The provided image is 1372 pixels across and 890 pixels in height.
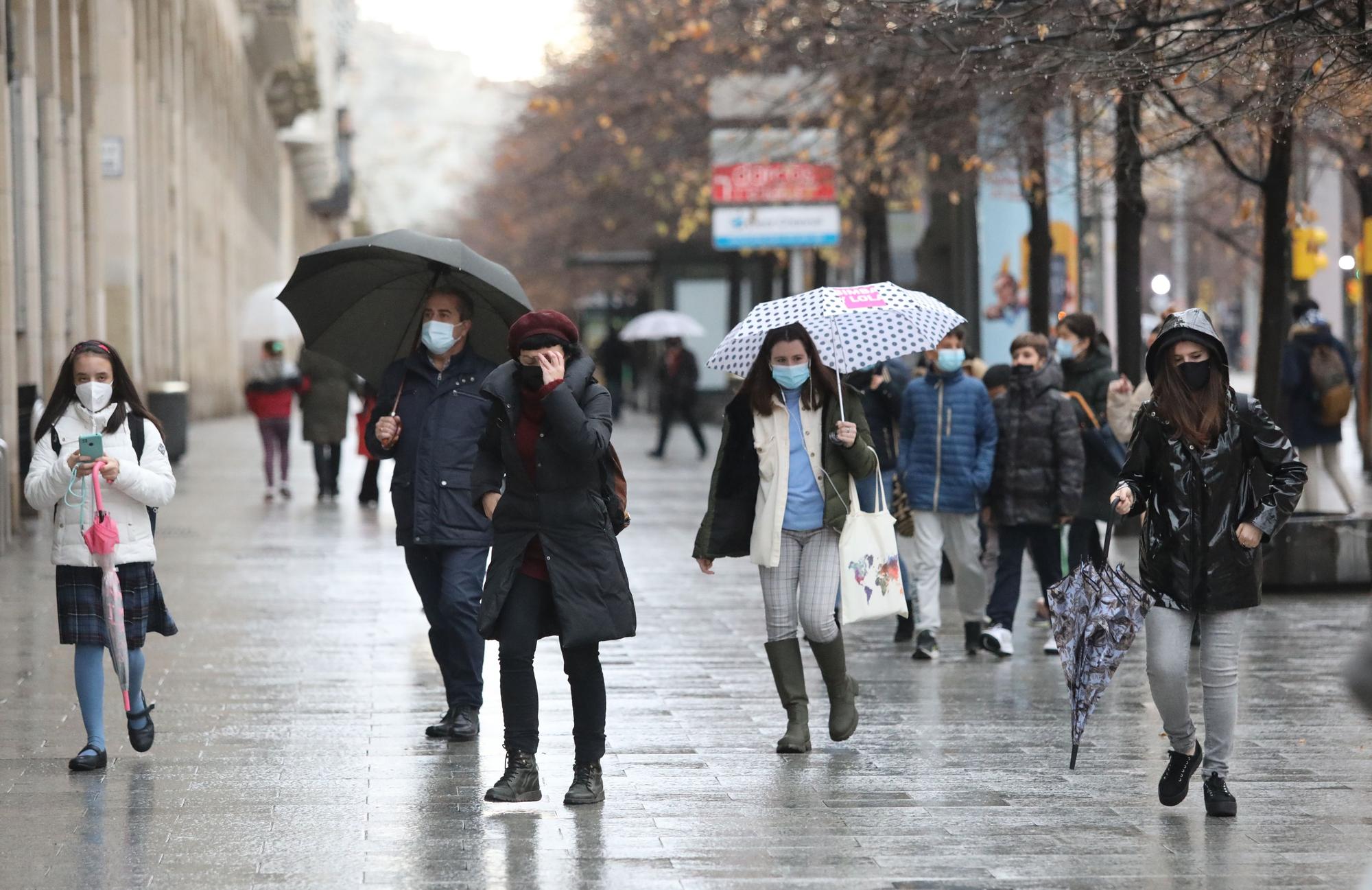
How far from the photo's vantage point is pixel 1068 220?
21.9m

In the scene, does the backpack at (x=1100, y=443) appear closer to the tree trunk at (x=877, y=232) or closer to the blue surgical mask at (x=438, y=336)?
the blue surgical mask at (x=438, y=336)

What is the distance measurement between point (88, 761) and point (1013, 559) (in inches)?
196

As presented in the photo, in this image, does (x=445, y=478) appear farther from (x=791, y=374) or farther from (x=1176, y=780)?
(x=1176, y=780)

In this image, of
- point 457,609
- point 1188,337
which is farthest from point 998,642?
point 1188,337

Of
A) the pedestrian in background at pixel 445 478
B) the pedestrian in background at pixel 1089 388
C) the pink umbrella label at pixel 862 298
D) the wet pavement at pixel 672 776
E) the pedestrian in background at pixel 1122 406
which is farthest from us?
the pedestrian in background at pixel 1089 388

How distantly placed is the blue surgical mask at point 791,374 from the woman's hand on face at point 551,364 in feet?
4.48

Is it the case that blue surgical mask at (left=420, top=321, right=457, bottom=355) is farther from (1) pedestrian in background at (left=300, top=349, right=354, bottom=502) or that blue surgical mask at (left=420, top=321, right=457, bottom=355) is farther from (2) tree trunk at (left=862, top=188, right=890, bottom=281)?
(2) tree trunk at (left=862, top=188, right=890, bottom=281)

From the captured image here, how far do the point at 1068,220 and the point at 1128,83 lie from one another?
12.4 m

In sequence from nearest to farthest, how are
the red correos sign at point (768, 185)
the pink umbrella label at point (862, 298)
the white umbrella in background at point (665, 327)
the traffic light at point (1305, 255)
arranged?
the pink umbrella label at point (862, 298) → the red correos sign at point (768, 185) → the traffic light at point (1305, 255) → the white umbrella in background at point (665, 327)

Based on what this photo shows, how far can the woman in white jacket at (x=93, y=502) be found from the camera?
7273 millimetres

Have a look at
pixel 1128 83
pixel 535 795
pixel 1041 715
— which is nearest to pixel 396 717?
pixel 535 795

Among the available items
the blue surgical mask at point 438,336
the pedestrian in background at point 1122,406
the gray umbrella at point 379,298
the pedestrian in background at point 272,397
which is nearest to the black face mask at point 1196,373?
the gray umbrella at point 379,298

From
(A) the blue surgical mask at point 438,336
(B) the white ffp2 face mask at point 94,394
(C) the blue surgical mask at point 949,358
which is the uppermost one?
(A) the blue surgical mask at point 438,336

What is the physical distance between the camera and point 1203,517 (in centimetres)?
659
